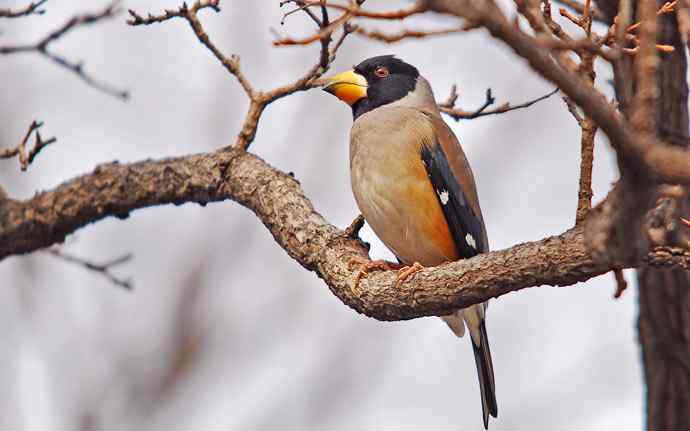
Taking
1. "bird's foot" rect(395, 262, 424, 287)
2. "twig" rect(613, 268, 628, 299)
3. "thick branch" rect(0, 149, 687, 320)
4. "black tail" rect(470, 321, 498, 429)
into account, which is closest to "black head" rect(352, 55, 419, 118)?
"thick branch" rect(0, 149, 687, 320)

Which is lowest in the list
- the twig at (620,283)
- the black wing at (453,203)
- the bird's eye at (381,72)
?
the twig at (620,283)

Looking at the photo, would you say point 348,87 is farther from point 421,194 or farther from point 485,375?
point 485,375

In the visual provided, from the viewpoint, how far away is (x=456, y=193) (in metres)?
5.18

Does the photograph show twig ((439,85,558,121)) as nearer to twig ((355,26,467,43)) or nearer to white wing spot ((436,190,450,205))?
white wing spot ((436,190,450,205))

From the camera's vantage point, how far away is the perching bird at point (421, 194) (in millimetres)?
4957

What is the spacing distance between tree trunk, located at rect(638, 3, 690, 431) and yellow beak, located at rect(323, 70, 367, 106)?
1817 mm

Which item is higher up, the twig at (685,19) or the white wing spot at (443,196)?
the white wing spot at (443,196)

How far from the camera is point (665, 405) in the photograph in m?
4.93

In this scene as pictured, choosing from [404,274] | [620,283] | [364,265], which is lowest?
[620,283]

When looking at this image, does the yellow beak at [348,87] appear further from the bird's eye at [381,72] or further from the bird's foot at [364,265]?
the bird's foot at [364,265]

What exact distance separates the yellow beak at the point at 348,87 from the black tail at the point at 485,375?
5.35 feet

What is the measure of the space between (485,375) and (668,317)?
995 mm

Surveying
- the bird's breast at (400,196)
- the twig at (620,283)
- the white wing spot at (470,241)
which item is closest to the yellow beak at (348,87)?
the bird's breast at (400,196)

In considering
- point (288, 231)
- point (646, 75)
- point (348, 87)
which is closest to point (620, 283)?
point (646, 75)
